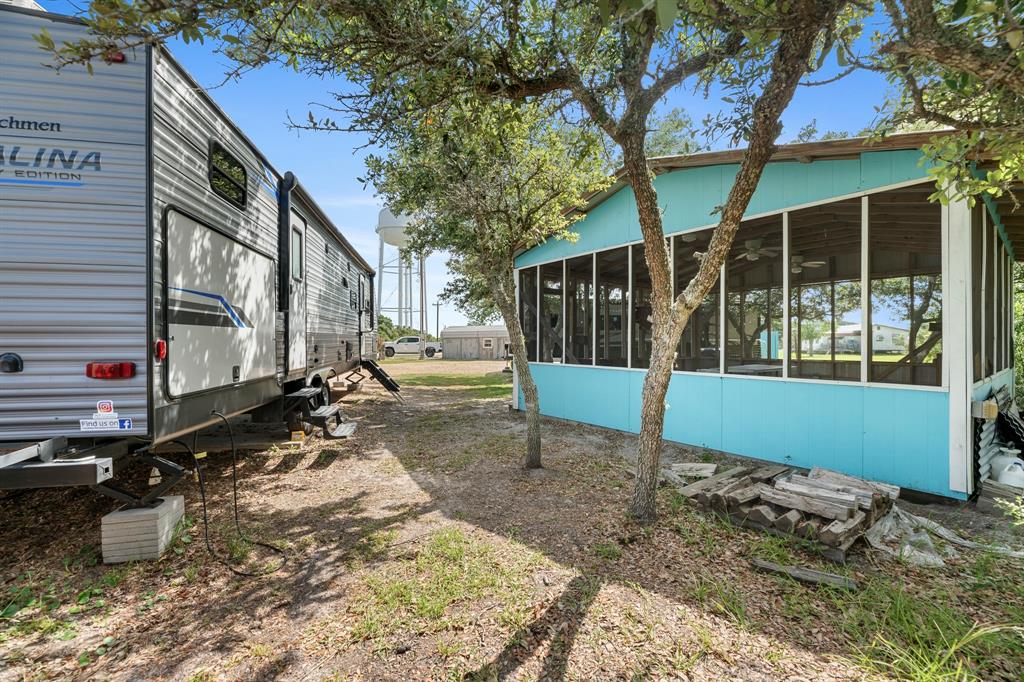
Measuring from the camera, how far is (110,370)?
112 inches

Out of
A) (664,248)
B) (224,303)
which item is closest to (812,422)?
(664,248)

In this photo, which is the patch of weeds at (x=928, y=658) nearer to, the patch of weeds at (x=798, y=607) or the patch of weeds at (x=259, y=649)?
the patch of weeds at (x=798, y=607)

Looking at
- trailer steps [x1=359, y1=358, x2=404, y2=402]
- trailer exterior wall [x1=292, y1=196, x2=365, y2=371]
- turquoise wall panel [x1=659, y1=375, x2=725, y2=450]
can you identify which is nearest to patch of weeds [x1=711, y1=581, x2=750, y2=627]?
turquoise wall panel [x1=659, y1=375, x2=725, y2=450]

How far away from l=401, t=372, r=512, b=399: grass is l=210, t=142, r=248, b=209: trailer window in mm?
8413

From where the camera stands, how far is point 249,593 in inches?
116

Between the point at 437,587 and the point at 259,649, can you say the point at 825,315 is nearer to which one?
the point at 437,587

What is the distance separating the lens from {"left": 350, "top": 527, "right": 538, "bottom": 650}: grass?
2.60 metres

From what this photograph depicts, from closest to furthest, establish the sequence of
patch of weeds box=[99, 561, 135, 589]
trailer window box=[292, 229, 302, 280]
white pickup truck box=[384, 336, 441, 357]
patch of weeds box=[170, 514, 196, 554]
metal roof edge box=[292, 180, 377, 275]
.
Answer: patch of weeds box=[99, 561, 135, 589]
patch of weeds box=[170, 514, 196, 554]
trailer window box=[292, 229, 302, 280]
metal roof edge box=[292, 180, 377, 275]
white pickup truck box=[384, 336, 441, 357]

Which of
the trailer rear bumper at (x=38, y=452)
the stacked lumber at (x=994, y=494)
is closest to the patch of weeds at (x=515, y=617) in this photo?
the trailer rear bumper at (x=38, y=452)

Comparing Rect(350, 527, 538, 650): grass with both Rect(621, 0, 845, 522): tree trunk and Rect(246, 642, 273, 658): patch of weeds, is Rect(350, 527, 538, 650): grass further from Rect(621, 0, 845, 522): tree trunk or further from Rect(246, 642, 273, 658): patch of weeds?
Rect(621, 0, 845, 522): tree trunk

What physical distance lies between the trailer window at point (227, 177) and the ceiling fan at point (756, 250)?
6154mm

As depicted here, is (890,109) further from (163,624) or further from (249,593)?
(163,624)

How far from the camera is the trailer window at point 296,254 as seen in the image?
19.4ft

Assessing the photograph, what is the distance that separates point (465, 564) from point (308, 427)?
131 inches
